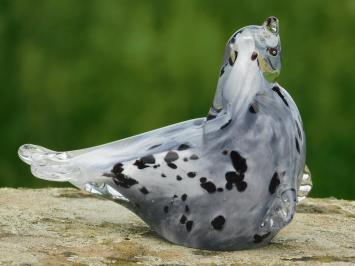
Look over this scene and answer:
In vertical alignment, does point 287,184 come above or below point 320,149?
above

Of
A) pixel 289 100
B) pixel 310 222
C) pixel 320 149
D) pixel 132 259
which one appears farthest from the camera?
pixel 320 149

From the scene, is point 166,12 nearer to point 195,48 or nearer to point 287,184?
point 195,48

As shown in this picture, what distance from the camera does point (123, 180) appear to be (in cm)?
181

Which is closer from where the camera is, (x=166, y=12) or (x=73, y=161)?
(x=73, y=161)

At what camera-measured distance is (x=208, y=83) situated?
292cm

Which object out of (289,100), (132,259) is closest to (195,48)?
(289,100)

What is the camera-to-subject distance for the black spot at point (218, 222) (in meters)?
1.78

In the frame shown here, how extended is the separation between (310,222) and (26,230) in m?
0.66

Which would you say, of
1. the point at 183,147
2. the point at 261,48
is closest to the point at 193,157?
the point at 183,147

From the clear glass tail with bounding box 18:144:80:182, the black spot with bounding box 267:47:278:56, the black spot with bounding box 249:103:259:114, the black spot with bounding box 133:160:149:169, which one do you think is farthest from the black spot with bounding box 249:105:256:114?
the clear glass tail with bounding box 18:144:80:182

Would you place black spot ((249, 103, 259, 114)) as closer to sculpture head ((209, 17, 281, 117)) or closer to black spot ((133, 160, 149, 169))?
sculpture head ((209, 17, 281, 117))

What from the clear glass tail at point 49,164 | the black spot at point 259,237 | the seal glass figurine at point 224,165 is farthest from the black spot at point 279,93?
the clear glass tail at point 49,164

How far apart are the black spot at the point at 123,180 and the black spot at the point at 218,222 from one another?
17 centimetres

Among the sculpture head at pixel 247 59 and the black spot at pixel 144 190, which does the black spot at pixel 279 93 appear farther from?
the black spot at pixel 144 190
